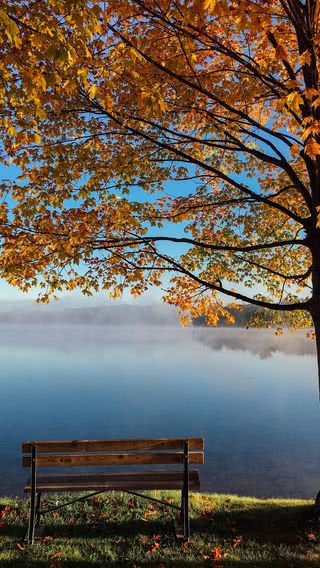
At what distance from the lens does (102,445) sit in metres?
7.35

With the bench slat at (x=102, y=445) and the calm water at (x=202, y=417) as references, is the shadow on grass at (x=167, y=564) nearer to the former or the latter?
the bench slat at (x=102, y=445)

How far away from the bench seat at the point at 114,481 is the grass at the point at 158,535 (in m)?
0.80

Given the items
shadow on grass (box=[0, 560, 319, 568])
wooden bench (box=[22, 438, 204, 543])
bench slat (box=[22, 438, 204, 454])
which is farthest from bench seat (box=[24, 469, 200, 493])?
shadow on grass (box=[0, 560, 319, 568])

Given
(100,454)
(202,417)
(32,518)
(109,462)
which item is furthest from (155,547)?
(202,417)

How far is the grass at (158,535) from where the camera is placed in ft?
21.0

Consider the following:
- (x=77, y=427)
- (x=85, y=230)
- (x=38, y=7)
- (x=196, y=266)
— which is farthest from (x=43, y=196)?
(x=77, y=427)

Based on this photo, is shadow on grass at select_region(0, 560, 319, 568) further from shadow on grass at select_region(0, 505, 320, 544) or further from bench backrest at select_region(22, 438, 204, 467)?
bench backrest at select_region(22, 438, 204, 467)

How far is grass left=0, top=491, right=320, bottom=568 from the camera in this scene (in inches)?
251

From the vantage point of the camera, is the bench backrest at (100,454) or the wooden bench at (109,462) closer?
the wooden bench at (109,462)

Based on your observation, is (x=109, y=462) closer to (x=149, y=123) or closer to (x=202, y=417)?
(x=149, y=123)

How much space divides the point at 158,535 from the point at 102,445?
175 cm

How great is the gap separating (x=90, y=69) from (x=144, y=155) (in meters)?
2.01

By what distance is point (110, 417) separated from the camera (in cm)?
3378

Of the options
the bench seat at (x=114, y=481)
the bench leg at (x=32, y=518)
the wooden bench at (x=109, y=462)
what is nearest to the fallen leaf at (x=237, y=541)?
the wooden bench at (x=109, y=462)
